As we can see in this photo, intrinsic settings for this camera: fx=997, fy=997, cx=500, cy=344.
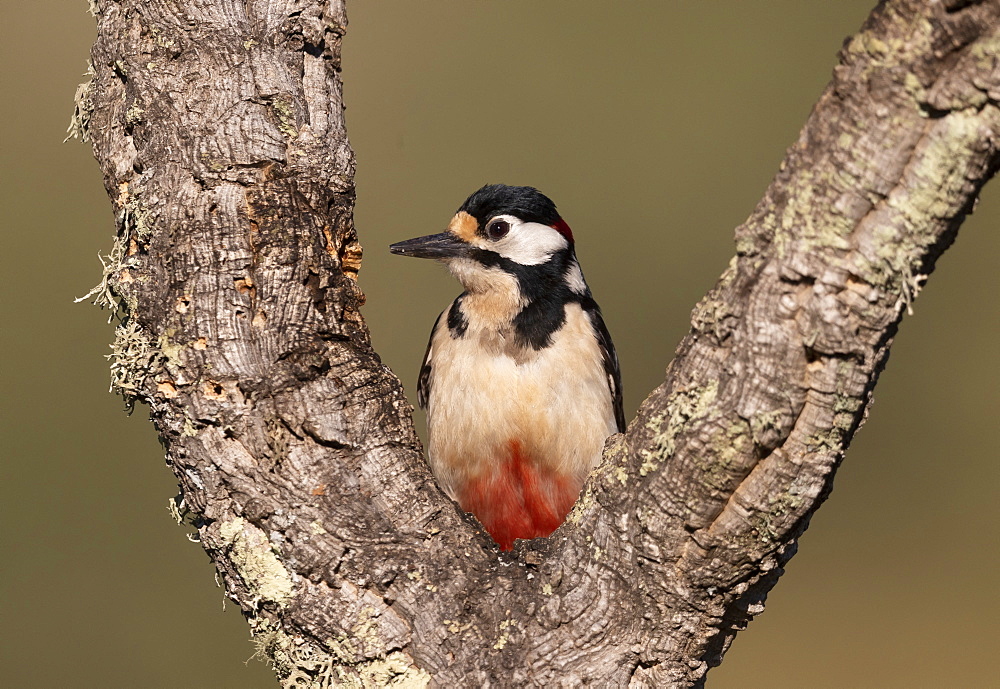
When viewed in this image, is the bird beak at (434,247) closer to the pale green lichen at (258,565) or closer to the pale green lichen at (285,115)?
the pale green lichen at (285,115)

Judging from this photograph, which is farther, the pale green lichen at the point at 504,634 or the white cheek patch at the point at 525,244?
the white cheek patch at the point at 525,244

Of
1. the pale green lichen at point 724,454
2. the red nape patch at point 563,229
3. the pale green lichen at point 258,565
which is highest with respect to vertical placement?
the red nape patch at point 563,229

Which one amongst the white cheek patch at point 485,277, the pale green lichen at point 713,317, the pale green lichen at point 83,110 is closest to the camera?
the pale green lichen at point 713,317

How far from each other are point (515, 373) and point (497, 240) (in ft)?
1.90

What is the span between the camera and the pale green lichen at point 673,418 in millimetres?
2115

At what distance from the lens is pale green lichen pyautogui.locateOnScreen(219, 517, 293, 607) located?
8.23 feet

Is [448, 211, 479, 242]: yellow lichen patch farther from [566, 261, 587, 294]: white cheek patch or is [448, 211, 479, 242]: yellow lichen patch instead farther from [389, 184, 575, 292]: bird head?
[566, 261, 587, 294]: white cheek patch

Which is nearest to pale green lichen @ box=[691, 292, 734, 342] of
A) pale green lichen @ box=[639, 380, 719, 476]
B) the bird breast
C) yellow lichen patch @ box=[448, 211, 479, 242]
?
pale green lichen @ box=[639, 380, 719, 476]

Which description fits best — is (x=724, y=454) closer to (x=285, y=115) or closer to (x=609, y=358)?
(x=285, y=115)

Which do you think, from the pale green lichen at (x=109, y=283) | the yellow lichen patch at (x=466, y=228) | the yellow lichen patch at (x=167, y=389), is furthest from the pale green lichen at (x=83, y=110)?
the yellow lichen patch at (x=466, y=228)

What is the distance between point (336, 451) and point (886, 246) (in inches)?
57.8

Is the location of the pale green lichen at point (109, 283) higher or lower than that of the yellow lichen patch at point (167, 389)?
higher

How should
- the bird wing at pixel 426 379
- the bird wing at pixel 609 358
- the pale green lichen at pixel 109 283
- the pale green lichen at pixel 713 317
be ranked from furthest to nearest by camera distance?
the bird wing at pixel 426 379, the bird wing at pixel 609 358, the pale green lichen at pixel 109 283, the pale green lichen at pixel 713 317

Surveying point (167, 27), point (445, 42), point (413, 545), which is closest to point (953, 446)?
point (445, 42)
